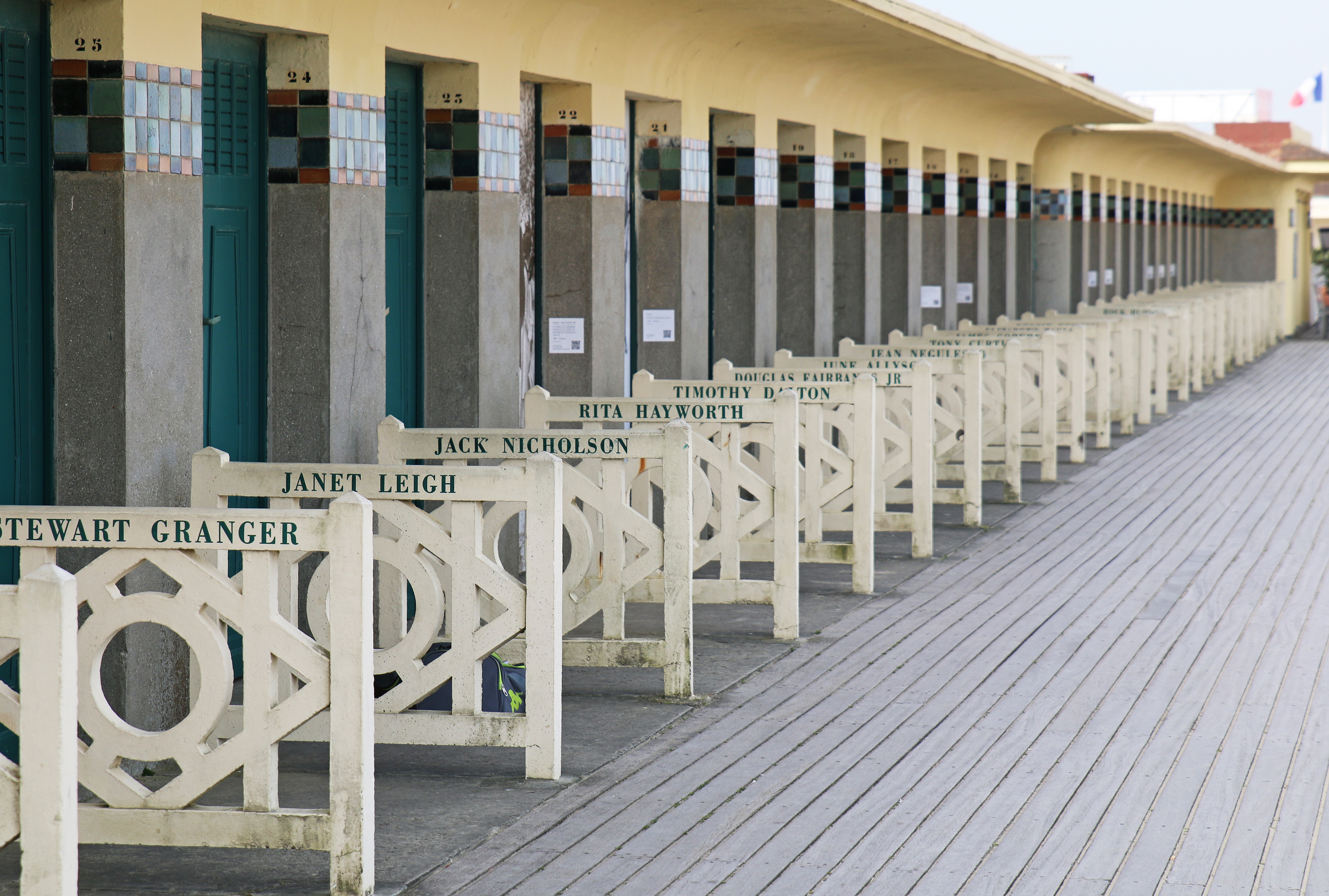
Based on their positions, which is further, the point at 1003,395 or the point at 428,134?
the point at 1003,395

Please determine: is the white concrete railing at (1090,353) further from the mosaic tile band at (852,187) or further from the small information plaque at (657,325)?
the small information plaque at (657,325)

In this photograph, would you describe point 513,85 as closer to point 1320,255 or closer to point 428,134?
point 428,134

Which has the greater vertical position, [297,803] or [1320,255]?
[1320,255]

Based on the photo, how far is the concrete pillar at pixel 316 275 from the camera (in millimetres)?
6250

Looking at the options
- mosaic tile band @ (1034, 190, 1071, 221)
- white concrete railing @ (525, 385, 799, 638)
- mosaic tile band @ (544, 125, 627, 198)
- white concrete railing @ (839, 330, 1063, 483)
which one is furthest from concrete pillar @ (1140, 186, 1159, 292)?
white concrete railing @ (525, 385, 799, 638)

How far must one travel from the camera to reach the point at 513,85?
25.4 ft

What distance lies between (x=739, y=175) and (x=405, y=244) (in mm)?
3957

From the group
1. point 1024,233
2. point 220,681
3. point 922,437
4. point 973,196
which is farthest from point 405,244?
point 1024,233

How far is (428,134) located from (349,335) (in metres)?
1.39

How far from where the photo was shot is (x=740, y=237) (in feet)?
36.2

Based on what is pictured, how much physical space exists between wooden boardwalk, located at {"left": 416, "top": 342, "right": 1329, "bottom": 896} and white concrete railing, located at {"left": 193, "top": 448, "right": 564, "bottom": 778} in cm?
31

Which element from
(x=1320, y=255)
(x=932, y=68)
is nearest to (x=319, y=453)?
(x=932, y=68)

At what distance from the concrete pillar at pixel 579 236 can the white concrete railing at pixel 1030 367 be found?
2.07 m

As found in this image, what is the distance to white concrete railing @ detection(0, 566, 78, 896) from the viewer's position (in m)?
3.26
